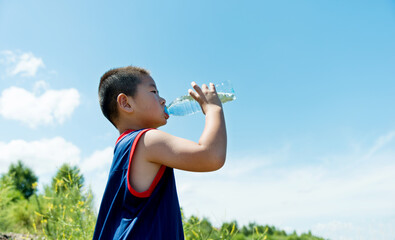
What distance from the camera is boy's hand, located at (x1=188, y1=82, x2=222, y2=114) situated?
195 cm

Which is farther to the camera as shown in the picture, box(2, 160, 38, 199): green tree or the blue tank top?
box(2, 160, 38, 199): green tree

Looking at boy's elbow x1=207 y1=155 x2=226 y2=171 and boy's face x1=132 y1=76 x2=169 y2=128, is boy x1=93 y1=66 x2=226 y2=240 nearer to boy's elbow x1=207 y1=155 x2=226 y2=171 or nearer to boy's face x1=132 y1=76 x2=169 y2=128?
boy's elbow x1=207 y1=155 x2=226 y2=171

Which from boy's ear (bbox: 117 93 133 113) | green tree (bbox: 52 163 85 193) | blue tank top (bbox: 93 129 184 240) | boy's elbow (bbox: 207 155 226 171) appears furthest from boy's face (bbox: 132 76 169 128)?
green tree (bbox: 52 163 85 193)

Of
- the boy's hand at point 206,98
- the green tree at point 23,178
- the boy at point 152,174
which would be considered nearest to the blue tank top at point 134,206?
the boy at point 152,174

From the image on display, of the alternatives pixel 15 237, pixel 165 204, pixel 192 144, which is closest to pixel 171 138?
pixel 192 144

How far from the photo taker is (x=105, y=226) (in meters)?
1.78

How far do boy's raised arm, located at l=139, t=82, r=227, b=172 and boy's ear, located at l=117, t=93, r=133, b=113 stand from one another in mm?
338

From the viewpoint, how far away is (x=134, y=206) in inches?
66.7

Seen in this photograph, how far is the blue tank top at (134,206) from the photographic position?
165 centimetres

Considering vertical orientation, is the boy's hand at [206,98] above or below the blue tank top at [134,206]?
above

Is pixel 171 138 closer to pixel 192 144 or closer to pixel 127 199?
pixel 192 144

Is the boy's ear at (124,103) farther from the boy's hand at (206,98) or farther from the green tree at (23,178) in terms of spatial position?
the green tree at (23,178)

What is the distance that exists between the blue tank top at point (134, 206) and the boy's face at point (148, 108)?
171mm

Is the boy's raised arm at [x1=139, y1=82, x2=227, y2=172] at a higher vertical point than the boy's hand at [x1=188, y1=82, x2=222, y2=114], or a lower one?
lower
